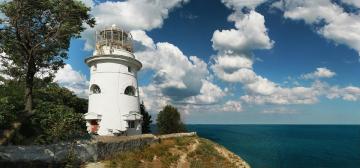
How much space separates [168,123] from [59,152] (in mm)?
24247

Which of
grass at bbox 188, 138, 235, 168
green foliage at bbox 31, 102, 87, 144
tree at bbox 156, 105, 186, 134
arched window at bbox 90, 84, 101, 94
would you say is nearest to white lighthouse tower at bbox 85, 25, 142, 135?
arched window at bbox 90, 84, 101, 94

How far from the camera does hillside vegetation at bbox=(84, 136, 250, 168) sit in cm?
2513

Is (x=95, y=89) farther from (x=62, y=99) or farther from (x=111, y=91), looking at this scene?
(x=62, y=99)

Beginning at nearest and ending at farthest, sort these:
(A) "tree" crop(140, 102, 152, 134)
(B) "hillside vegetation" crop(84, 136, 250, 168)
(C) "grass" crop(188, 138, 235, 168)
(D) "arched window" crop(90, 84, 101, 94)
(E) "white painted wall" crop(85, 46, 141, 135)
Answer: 1. (B) "hillside vegetation" crop(84, 136, 250, 168)
2. (C) "grass" crop(188, 138, 235, 168)
3. (E) "white painted wall" crop(85, 46, 141, 135)
4. (D) "arched window" crop(90, 84, 101, 94)
5. (A) "tree" crop(140, 102, 152, 134)

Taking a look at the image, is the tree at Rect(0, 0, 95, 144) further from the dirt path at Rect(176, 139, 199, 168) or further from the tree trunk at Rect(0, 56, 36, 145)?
the dirt path at Rect(176, 139, 199, 168)

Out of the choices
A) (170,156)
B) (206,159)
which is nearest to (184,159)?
(170,156)

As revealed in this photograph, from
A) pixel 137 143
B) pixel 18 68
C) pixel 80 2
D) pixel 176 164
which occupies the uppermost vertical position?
pixel 80 2

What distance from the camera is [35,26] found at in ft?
81.2

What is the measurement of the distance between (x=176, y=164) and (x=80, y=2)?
16008mm

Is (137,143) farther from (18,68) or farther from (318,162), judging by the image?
(318,162)

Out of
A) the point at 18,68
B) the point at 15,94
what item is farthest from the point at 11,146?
the point at 18,68

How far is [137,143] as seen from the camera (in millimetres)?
28781

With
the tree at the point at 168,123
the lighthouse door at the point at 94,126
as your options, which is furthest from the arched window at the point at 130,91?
the tree at the point at 168,123

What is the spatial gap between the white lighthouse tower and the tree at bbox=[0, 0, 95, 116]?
6758mm
